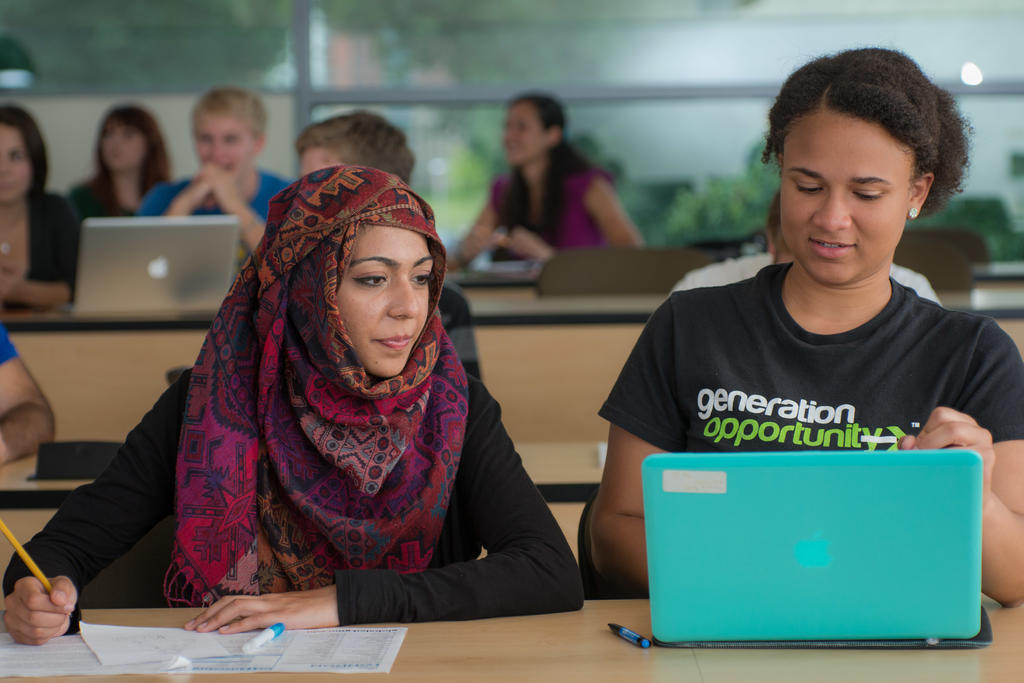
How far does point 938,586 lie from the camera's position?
3.48 ft

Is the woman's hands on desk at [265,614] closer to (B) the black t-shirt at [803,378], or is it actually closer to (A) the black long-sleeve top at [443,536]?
(A) the black long-sleeve top at [443,536]

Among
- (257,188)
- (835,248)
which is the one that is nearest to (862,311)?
(835,248)

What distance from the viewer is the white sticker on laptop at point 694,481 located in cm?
103

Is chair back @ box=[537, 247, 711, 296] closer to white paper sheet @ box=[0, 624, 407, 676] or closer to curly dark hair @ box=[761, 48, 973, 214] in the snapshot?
curly dark hair @ box=[761, 48, 973, 214]

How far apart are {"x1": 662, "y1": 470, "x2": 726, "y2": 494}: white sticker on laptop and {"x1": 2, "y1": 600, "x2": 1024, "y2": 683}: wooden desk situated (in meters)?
0.18

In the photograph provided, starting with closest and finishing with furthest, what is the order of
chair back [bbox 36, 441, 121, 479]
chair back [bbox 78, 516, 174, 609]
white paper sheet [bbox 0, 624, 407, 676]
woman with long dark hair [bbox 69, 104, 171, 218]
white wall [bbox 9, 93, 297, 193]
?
white paper sheet [bbox 0, 624, 407, 676]
chair back [bbox 78, 516, 174, 609]
chair back [bbox 36, 441, 121, 479]
woman with long dark hair [bbox 69, 104, 171, 218]
white wall [bbox 9, 93, 297, 193]

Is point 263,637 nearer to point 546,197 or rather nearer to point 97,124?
point 546,197

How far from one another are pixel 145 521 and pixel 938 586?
97 cm

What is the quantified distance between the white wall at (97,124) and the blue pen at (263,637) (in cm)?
474

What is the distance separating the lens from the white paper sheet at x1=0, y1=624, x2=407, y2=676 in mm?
1127

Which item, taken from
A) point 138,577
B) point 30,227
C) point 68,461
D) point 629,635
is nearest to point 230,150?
point 30,227

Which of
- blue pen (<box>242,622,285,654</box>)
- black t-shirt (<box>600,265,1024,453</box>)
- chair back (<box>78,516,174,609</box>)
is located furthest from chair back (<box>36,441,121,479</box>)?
black t-shirt (<box>600,265,1024,453</box>)

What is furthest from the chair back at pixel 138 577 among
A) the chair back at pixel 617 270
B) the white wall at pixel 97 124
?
the white wall at pixel 97 124

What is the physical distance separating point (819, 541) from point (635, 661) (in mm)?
221
